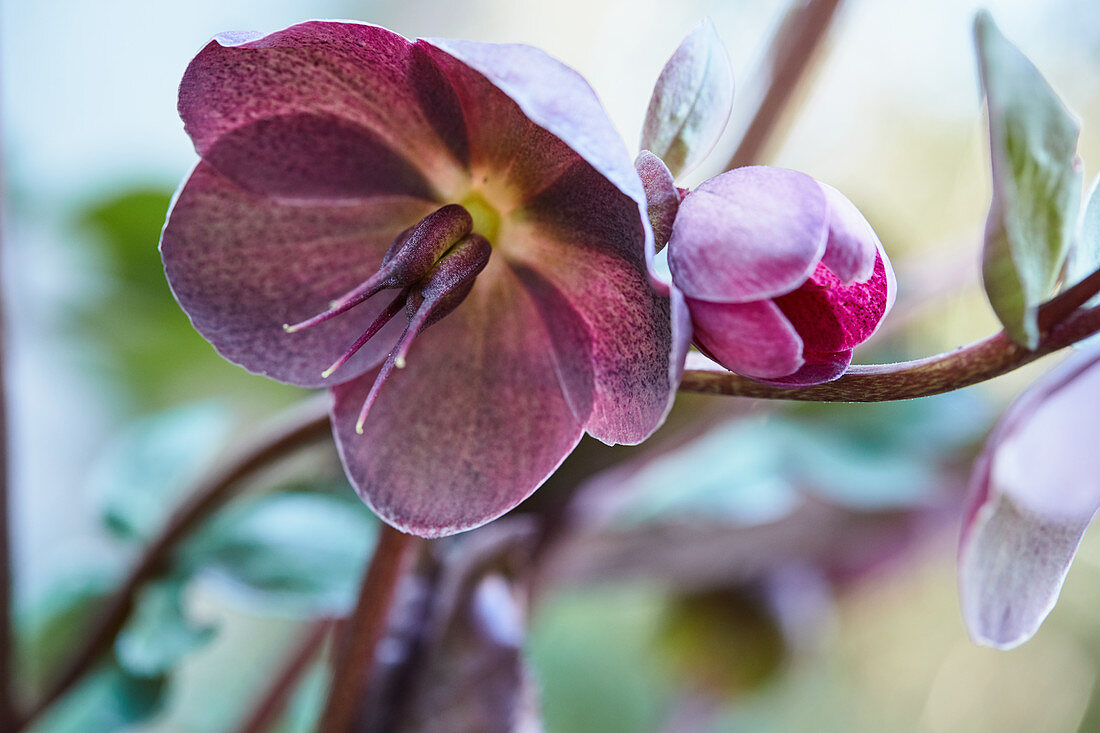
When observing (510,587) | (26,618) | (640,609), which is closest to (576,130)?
(510,587)

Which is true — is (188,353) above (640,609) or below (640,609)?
above

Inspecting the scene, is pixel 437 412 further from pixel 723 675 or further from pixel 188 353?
pixel 188 353

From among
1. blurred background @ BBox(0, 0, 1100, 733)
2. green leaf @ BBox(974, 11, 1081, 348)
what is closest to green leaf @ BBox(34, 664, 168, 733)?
blurred background @ BBox(0, 0, 1100, 733)

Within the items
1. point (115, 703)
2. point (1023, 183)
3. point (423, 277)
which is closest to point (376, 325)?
point (423, 277)

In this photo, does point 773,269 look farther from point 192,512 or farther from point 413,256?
point 192,512

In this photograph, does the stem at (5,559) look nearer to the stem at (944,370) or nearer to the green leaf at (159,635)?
the green leaf at (159,635)

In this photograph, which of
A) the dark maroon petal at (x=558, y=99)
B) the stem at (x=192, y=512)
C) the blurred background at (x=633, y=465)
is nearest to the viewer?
the dark maroon petal at (x=558, y=99)

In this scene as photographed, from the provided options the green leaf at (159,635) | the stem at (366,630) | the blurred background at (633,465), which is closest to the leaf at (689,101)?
the blurred background at (633,465)
